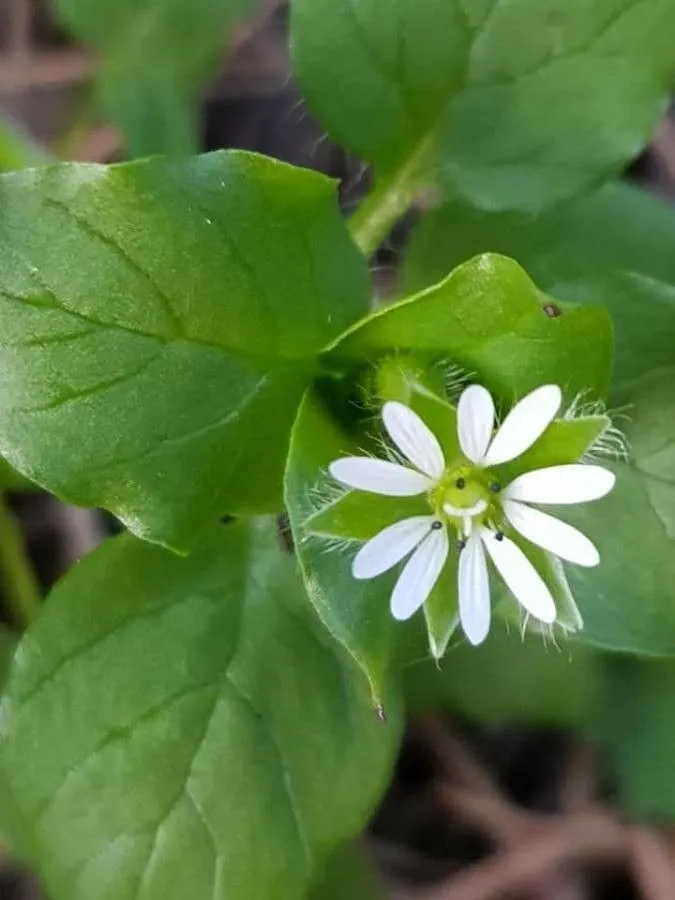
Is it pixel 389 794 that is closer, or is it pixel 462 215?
pixel 462 215

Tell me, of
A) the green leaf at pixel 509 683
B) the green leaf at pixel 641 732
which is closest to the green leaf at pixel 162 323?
the green leaf at pixel 509 683

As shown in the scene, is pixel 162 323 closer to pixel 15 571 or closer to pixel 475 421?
pixel 475 421

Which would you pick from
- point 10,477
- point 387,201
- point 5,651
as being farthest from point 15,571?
point 387,201

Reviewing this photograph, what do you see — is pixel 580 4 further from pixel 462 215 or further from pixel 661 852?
pixel 661 852

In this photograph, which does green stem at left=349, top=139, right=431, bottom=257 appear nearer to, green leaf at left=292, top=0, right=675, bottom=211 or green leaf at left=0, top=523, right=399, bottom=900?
green leaf at left=292, top=0, right=675, bottom=211

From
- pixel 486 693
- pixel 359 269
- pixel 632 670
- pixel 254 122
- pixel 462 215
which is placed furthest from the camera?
pixel 254 122

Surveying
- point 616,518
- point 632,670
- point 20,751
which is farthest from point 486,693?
point 20,751

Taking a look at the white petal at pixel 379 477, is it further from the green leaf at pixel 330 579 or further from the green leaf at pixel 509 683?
the green leaf at pixel 509 683
